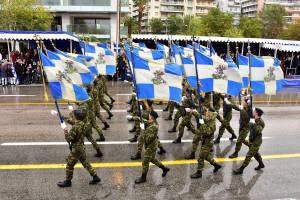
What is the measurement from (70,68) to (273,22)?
8751cm

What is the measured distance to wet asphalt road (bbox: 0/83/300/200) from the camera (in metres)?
7.83

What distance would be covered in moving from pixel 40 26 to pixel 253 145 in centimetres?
3177

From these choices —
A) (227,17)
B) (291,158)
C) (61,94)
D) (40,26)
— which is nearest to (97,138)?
(61,94)

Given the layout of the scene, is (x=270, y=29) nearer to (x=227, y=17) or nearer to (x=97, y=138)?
(x=227, y=17)

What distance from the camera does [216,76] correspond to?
32.7ft

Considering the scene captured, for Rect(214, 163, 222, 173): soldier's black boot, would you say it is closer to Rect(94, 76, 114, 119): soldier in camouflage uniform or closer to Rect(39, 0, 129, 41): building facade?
Rect(94, 76, 114, 119): soldier in camouflage uniform

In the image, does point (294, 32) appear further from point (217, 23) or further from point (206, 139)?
point (206, 139)

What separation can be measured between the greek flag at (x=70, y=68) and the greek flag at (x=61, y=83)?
0.03 meters

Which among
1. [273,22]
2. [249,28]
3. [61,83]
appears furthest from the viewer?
[273,22]

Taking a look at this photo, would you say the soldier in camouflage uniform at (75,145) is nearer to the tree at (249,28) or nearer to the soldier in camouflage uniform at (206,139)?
the soldier in camouflage uniform at (206,139)

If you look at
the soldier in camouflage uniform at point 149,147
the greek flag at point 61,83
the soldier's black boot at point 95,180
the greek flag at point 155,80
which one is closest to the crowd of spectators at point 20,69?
the greek flag at point 61,83

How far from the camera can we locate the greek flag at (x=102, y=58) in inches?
642

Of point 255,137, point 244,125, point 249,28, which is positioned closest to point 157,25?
point 249,28

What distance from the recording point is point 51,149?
10.4 metres
